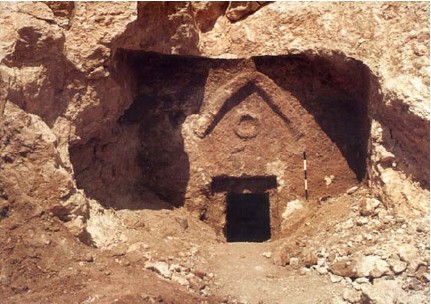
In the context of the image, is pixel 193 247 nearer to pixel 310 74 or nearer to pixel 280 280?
pixel 280 280

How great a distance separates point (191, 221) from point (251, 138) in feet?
4.45

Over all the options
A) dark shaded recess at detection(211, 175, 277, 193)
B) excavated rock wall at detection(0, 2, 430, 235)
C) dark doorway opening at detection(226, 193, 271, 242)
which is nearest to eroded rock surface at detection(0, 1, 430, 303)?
excavated rock wall at detection(0, 2, 430, 235)

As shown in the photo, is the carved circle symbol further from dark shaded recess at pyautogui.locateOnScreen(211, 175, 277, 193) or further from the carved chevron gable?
dark shaded recess at pyautogui.locateOnScreen(211, 175, 277, 193)

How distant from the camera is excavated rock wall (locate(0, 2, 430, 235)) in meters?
4.41

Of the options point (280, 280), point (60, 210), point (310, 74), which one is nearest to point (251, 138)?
point (310, 74)

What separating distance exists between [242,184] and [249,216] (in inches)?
68.6

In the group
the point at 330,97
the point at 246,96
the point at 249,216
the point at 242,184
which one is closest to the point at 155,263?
the point at 242,184

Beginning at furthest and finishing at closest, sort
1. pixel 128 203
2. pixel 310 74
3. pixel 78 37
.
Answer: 1. pixel 310 74
2. pixel 128 203
3. pixel 78 37

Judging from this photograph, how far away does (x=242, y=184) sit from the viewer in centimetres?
677

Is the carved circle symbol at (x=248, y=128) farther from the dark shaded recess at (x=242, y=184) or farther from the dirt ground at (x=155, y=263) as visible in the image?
the dirt ground at (x=155, y=263)

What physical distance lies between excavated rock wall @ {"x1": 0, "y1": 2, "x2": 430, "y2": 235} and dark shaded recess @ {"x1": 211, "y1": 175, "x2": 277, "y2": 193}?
3.39ft

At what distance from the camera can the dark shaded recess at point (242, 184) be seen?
22.0 ft

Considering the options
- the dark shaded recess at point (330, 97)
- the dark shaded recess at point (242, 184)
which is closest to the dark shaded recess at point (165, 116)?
the dark shaded recess at point (242, 184)

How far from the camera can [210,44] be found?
621 cm
